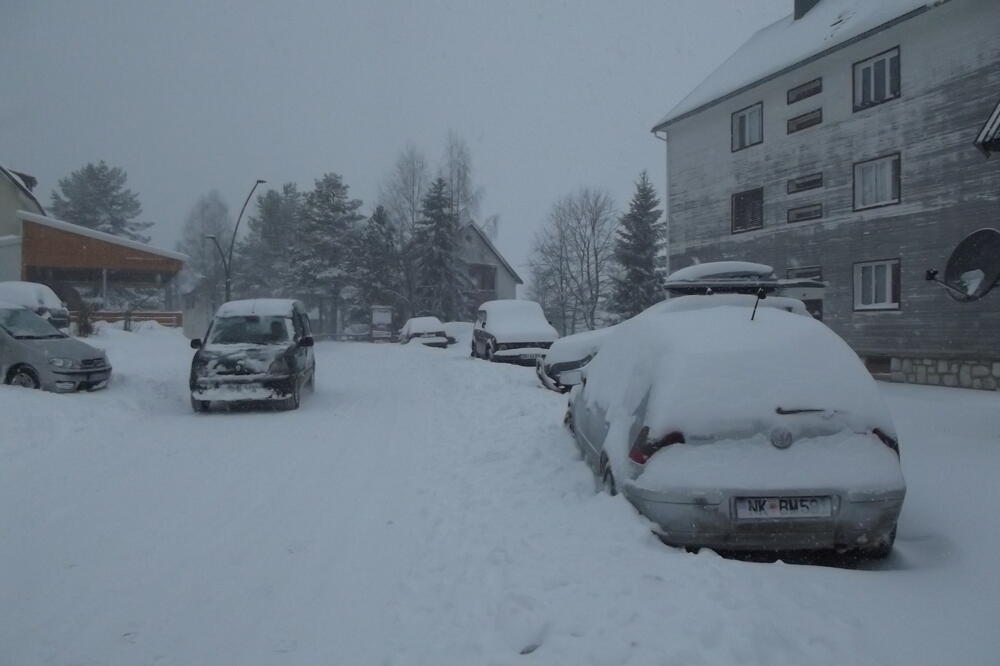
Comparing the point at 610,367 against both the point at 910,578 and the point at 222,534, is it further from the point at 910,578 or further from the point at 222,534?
the point at 222,534

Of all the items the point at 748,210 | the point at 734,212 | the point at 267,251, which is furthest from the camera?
the point at 267,251

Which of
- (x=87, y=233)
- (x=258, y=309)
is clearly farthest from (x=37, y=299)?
(x=87, y=233)

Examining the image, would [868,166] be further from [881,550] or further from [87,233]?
[87,233]

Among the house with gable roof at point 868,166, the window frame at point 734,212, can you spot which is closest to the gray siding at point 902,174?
the house with gable roof at point 868,166

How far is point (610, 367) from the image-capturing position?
5.75 m

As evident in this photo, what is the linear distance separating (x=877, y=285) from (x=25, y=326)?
65.0ft

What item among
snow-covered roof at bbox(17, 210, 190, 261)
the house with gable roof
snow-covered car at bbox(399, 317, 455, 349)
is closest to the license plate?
the house with gable roof

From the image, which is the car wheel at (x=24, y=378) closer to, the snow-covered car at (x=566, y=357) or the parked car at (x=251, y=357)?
the parked car at (x=251, y=357)

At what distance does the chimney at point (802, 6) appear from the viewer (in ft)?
74.1

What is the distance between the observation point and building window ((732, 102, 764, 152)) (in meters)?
21.8

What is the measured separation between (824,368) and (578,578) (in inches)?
81.0

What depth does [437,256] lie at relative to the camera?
47531 millimetres

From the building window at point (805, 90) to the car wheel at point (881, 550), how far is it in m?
19.0

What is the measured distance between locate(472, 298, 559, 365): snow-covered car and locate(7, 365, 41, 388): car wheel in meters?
10.8
